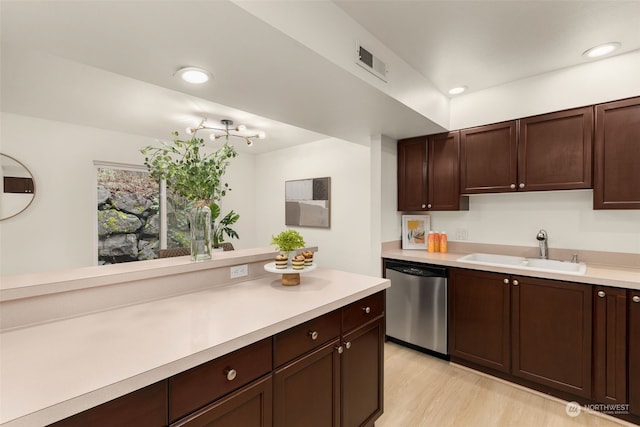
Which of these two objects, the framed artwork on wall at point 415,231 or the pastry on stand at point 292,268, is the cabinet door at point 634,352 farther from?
the pastry on stand at point 292,268

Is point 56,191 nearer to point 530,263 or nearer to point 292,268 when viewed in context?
point 292,268

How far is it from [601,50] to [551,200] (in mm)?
1195

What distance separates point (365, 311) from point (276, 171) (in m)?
3.76

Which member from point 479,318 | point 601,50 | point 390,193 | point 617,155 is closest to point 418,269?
point 479,318

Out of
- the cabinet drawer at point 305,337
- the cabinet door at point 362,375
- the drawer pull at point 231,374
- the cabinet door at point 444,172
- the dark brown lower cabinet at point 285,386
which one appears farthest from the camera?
the cabinet door at point 444,172

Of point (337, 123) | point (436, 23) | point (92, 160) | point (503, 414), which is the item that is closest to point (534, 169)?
point (436, 23)

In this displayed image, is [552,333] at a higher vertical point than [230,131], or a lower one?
lower

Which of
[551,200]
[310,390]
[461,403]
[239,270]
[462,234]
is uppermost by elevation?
[551,200]

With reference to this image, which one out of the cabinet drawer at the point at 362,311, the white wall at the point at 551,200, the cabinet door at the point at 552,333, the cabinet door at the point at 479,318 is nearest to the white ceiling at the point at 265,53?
the white wall at the point at 551,200

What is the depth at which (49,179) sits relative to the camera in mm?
3418

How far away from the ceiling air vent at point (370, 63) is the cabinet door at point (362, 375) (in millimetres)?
1608

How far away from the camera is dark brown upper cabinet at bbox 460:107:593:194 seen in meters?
2.31

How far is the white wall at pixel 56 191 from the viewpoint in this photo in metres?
3.21

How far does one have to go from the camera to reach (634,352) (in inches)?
73.9
